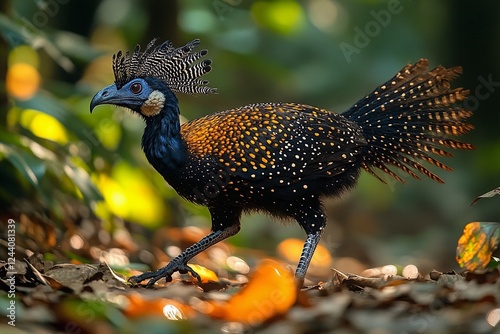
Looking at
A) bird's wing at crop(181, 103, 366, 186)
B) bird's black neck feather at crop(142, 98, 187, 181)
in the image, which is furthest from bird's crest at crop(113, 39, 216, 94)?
bird's wing at crop(181, 103, 366, 186)

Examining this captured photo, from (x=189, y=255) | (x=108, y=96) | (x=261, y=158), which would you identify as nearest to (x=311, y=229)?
(x=261, y=158)

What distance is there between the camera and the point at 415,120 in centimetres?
581

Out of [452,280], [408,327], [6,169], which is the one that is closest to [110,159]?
[6,169]

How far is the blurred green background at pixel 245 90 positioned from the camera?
22.0ft

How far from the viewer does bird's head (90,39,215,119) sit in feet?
17.8

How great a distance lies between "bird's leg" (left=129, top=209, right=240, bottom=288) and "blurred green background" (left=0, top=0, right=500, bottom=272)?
1.22 m

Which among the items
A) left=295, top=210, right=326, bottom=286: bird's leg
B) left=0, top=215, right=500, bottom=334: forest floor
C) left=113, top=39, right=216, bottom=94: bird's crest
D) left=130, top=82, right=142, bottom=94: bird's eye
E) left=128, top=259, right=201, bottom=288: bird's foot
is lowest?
left=0, top=215, right=500, bottom=334: forest floor

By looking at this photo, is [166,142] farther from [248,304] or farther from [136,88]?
[248,304]

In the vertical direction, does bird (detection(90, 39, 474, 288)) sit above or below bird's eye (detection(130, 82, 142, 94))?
below

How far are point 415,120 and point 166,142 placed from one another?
183 cm

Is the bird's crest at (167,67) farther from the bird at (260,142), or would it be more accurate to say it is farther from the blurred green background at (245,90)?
the blurred green background at (245,90)

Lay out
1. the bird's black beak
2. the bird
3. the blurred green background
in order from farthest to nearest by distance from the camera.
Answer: the blurred green background, the bird's black beak, the bird

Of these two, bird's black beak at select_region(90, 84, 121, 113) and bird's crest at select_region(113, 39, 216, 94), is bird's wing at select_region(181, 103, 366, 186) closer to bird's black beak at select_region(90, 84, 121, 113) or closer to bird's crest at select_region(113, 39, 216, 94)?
bird's crest at select_region(113, 39, 216, 94)

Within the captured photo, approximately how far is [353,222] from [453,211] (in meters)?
1.75
